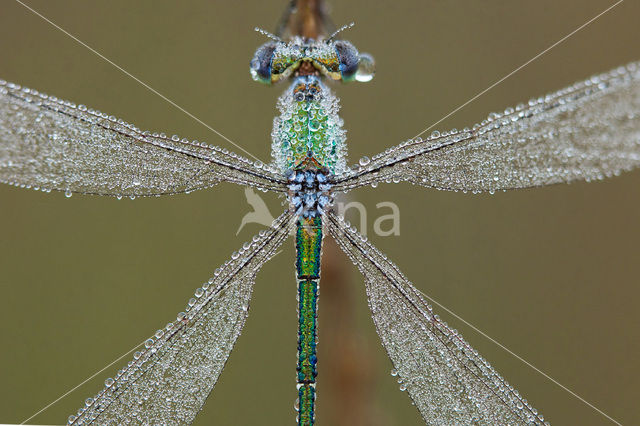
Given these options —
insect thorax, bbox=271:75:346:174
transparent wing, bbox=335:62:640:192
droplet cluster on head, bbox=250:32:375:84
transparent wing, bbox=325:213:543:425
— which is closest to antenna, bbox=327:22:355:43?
droplet cluster on head, bbox=250:32:375:84

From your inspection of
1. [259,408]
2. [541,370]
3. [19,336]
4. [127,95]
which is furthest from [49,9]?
[541,370]

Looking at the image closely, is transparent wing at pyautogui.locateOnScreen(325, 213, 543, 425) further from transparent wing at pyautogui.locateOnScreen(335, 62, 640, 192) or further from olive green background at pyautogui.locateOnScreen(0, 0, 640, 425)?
olive green background at pyautogui.locateOnScreen(0, 0, 640, 425)

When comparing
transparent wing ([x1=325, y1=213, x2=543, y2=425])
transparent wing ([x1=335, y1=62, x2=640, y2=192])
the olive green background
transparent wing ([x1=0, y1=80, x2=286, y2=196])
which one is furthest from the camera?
the olive green background

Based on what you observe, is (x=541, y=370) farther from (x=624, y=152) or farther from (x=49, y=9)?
(x=49, y=9)

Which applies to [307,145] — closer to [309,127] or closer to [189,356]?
[309,127]

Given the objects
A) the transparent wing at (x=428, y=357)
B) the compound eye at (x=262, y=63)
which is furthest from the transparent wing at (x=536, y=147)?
the compound eye at (x=262, y=63)

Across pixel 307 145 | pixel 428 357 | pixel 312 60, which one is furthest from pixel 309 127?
pixel 428 357
